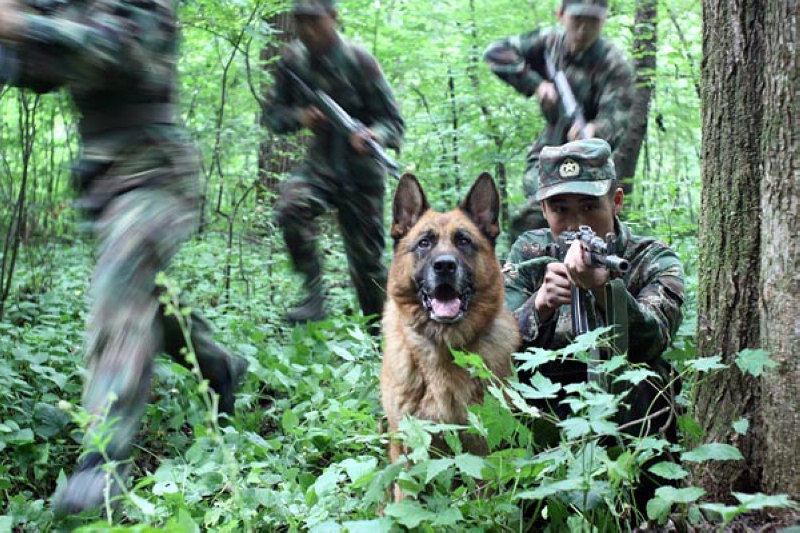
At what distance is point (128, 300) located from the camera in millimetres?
3002

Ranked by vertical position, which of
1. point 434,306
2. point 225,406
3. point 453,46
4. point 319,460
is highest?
point 453,46

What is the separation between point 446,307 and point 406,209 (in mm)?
629

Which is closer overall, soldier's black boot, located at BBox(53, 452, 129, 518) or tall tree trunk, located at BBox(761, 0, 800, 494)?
tall tree trunk, located at BBox(761, 0, 800, 494)

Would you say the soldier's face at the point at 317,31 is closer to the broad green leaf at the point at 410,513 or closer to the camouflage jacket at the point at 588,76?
the camouflage jacket at the point at 588,76

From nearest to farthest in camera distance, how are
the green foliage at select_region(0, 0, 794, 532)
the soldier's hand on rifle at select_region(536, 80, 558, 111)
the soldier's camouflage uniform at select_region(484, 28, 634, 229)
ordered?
the green foliage at select_region(0, 0, 794, 532) → the soldier's camouflage uniform at select_region(484, 28, 634, 229) → the soldier's hand on rifle at select_region(536, 80, 558, 111)

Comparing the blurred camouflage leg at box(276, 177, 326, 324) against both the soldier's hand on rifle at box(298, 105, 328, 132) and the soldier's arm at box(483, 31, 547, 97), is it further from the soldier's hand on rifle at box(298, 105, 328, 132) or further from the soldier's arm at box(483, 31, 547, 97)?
the soldier's arm at box(483, 31, 547, 97)

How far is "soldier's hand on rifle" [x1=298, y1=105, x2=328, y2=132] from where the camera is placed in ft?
19.1

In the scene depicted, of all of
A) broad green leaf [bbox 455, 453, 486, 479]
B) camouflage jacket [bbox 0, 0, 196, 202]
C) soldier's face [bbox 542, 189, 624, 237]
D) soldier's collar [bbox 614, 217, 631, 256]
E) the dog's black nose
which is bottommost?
broad green leaf [bbox 455, 453, 486, 479]

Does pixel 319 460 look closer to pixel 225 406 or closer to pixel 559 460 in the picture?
pixel 225 406

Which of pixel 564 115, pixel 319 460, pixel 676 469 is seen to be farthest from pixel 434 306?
pixel 564 115

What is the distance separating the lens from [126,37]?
3189mm

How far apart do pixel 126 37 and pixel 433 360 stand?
6.27 feet

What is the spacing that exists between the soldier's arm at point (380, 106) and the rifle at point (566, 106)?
1.24 metres

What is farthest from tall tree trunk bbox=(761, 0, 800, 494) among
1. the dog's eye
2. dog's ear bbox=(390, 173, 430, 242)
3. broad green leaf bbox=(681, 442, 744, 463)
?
dog's ear bbox=(390, 173, 430, 242)
